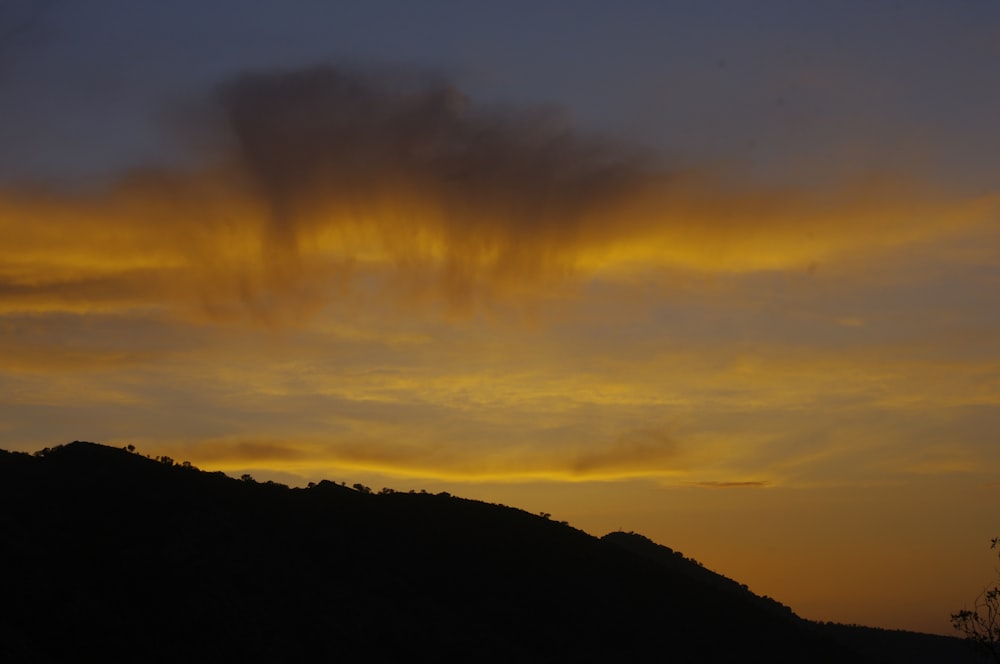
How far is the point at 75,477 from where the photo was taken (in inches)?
2606

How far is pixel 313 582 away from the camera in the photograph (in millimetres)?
63625

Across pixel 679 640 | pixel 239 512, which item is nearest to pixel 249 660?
pixel 239 512

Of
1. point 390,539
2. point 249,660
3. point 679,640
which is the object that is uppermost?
point 390,539

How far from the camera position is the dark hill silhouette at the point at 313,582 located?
52844mm

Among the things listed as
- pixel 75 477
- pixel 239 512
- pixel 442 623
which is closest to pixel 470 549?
pixel 442 623

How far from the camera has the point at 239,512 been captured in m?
69.8

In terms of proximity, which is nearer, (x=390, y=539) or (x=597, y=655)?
(x=597, y=655)

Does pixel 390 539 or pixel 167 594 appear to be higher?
pixel 390 539

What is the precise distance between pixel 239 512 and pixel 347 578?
32.1 feet

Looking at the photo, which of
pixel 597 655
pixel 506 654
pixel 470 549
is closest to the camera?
pixel 506 654

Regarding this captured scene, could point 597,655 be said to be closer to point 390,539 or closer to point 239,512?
point 390,539

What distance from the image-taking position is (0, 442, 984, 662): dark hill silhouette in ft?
173

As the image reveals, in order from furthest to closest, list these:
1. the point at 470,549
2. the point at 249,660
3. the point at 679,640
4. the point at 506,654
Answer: the point at 470,549
the point at 679,640
the point at 506,654
the point at 249,660

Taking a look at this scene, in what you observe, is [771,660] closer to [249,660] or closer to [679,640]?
[679,640]
